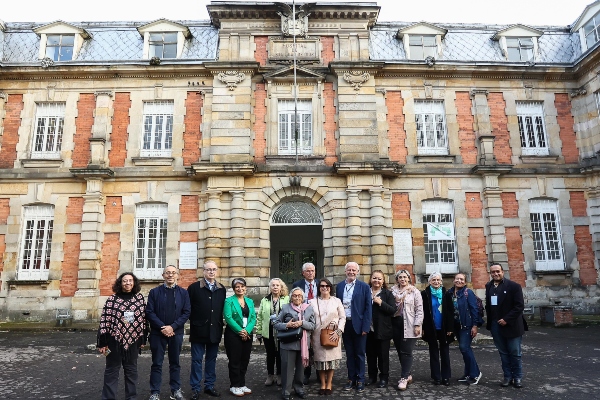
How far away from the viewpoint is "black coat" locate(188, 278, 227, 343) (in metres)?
6.17

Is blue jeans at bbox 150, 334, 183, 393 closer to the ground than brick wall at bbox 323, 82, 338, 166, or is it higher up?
closer to the ground

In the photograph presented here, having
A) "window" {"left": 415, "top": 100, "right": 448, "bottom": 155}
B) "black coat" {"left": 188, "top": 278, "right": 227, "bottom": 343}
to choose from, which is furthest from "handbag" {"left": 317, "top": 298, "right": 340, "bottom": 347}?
"window" {"left": 415, "top": 100, "right": 448, "bottom": 155}

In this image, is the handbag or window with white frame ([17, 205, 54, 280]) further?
window with white frame ([17, 205, 54, 280])

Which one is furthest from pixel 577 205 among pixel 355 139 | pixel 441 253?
pixel 355 139

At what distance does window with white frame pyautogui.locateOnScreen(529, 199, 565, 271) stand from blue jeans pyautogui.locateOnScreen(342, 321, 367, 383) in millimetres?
10465

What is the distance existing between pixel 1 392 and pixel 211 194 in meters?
8.19

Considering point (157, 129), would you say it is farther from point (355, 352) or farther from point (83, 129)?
point (355, 352)

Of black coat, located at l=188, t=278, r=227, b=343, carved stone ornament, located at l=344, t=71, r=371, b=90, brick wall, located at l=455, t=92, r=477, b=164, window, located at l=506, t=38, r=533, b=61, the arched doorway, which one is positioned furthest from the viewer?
the arched doorway

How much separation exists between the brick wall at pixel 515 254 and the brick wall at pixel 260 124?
856 centimetres

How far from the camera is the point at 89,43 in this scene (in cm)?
1606

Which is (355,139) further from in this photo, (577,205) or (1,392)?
(1,392)

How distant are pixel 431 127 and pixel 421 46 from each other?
10.4 ft

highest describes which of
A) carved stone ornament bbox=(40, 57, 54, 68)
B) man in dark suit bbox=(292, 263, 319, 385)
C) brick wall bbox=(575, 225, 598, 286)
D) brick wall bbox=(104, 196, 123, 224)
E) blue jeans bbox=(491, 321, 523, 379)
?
carved stone ornament bbox=(40, 57, 54, 68)

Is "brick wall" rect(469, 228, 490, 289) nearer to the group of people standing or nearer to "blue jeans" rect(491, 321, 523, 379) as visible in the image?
the group of people standing
